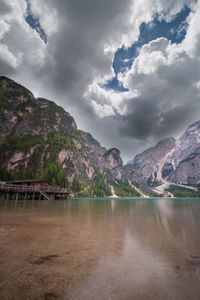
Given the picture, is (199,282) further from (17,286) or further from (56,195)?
(56,195)

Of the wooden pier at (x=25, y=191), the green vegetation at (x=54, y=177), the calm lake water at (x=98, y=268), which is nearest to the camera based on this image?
the calm lake water at (x=98, y=268)

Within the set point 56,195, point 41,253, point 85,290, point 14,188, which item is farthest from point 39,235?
point 56,195

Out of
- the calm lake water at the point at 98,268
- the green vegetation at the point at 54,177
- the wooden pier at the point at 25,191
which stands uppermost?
the green vegetation at the point at 54,177

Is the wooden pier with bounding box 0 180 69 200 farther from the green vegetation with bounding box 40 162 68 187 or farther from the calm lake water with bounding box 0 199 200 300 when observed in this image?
the calm lake water with bounding box 0 199 200 300

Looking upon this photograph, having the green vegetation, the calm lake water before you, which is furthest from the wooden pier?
the calm lake water

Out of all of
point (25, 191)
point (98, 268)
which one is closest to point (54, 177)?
point (25, 191)

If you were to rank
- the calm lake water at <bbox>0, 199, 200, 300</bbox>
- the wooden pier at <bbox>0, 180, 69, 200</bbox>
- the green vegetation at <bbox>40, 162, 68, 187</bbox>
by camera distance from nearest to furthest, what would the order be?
the calm lake water at <bbox>0, 199, 200, 300</bbox>, the wooden pier at <bbox>0, 180, 69, 200</bbox>, the green vegetation at <bbox>40, 162, 68, 187</bbox>

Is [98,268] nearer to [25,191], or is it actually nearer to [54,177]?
[25,191]

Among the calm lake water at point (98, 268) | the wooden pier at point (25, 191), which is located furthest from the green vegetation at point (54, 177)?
the calm lake water at point (98, 268)

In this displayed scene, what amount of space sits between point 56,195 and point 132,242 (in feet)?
289

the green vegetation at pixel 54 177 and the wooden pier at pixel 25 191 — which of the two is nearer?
the wooden pier at pixel 25 191

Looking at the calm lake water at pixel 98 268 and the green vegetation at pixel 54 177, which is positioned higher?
the green vegetation at pixel 54 177

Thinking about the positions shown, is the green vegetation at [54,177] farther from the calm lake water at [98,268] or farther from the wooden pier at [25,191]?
the calm lake water at [98,268]

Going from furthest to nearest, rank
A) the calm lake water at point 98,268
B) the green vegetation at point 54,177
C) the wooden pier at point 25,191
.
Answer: the green vegetation at point 54,177, the wooden pier at point 25,191, the calm lake water at point 98,268
